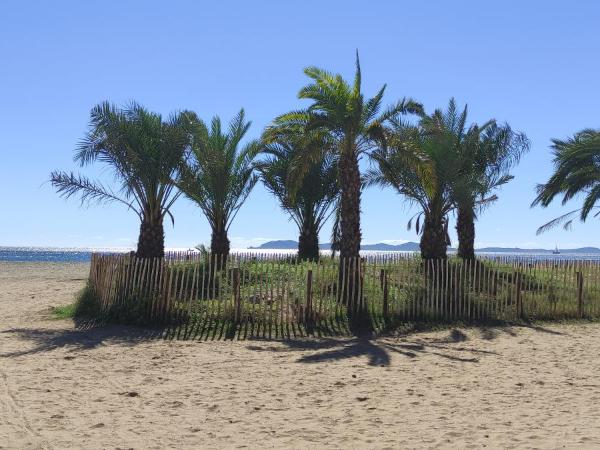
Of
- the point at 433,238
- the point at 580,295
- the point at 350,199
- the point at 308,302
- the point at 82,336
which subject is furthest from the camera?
the point at 433,238

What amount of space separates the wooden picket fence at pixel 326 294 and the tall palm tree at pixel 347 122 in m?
1.56

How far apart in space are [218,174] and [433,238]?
727cm

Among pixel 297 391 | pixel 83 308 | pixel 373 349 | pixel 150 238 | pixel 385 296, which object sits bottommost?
pixel 297 391

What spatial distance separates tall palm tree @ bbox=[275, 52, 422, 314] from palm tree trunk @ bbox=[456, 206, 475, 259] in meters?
8.92

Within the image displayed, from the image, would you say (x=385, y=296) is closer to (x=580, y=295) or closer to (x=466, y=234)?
(x=580, y=295)

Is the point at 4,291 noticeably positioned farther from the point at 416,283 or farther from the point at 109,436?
the point at 109,436

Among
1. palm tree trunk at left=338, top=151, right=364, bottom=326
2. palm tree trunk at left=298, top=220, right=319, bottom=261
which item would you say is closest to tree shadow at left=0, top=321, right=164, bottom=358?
palm tree trunk at left=338, top=151, right=364, bottom=326

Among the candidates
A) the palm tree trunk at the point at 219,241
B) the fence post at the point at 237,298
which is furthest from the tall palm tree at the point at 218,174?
the fence post at the point at 237,298

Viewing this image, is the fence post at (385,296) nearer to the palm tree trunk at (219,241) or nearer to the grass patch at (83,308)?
the grass patch at (83,308)

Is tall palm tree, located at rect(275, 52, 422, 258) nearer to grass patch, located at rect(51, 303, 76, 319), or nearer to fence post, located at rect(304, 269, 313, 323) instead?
fence post, located at rect(304, 269, 313, 323)

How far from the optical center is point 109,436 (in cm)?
589

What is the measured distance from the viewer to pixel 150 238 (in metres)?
17.8

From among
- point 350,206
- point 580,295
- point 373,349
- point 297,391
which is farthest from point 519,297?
point 297,391

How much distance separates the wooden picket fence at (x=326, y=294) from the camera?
12.9m
